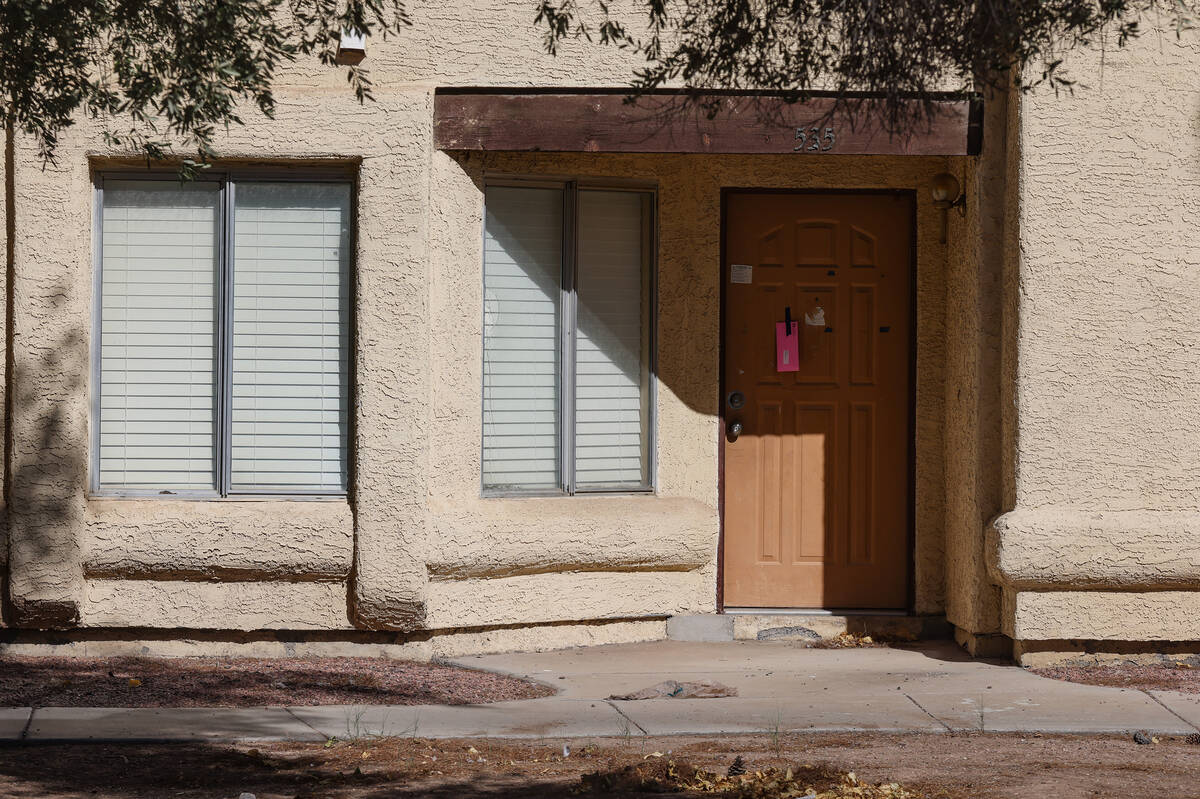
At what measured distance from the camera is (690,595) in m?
8.73

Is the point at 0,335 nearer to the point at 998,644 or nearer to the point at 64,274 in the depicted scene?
the point at 64,274

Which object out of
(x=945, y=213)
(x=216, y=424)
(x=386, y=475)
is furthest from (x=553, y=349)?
(x=945, y=213)

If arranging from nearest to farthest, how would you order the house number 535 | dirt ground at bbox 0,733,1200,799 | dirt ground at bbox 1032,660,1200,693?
1. dirt ground at bbox 0,733,1200,799
2. dirt ground at bbox 1032,660,1200,693
3. the house number 535

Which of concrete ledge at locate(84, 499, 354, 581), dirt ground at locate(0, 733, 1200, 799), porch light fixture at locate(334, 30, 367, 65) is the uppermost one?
porch light fixture at locate(334, 30, 367, 65)

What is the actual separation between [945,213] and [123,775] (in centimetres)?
577

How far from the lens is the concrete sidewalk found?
6434 mm

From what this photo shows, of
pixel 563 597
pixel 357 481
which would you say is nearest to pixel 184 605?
pixel 357 481

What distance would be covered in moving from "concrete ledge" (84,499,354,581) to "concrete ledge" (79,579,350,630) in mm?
62

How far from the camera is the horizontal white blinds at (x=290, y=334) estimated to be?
822cm

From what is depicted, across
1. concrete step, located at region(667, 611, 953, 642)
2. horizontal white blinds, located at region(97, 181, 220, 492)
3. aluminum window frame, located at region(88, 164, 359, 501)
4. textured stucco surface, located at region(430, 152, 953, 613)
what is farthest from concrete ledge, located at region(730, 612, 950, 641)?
horizontal white blinds, located at region(97, 181, 220, 492)

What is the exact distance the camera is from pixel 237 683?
24.2 feet

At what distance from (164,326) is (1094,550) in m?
5.37

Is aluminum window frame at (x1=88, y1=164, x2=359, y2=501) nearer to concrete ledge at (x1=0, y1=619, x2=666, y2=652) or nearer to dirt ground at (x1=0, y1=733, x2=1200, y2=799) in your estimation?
concrete ledge at (x1=0, y1=619, x2=666, y2=652)

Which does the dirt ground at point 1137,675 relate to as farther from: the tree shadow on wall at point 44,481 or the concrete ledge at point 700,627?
the tree shadow on wall at point 44,481
